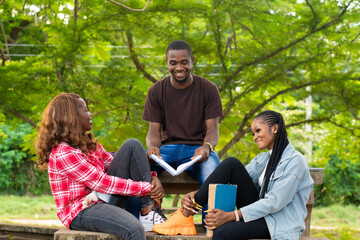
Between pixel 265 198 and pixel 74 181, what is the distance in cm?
131

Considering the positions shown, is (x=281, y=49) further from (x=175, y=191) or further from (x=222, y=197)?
(x=222, y=197)

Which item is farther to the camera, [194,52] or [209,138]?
[194,52]

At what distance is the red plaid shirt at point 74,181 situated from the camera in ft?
11.0

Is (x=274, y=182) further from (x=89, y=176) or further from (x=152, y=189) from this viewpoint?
(x=89, y=176)

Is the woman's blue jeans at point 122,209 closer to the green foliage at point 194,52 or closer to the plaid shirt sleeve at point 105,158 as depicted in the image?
the plaid shirt sleeve at point 105,158

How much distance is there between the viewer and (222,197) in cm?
331

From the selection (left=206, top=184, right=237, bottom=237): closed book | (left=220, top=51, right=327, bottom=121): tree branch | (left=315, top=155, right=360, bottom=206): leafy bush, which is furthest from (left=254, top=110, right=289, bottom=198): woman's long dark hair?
(left=315, top=155, right=360, bottom=206): leafy bush

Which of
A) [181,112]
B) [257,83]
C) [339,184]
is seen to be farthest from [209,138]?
[339,184]

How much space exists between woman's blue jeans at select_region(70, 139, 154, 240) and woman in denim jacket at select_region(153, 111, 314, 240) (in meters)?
0.30

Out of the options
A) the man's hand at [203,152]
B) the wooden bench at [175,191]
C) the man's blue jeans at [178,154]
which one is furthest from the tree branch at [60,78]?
the man's hand at [203,152]

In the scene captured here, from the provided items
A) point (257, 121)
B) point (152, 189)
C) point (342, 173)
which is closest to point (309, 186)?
point (257, 121)

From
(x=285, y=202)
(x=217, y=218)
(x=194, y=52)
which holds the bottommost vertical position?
(x=217, y=218)

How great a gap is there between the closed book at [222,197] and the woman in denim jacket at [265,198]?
5 centimetres

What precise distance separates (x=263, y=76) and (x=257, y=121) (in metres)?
4.50
